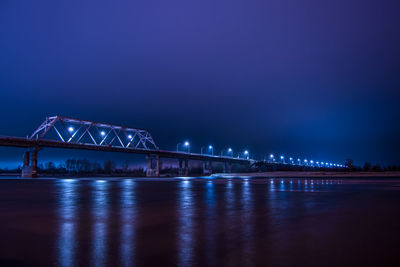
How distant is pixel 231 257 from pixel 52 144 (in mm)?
100285

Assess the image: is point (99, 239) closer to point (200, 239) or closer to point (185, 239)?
point (185, 239)

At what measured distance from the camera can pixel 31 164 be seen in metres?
85.8

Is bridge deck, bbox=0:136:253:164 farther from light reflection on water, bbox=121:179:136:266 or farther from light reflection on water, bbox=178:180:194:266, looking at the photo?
light reflection on water, bbox=178:180:194:266

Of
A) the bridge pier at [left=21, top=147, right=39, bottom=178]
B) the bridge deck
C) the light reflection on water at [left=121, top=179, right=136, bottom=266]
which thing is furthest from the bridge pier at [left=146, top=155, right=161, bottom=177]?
the light reflection on water at [left=121, top=179, right=136, bottom=266]

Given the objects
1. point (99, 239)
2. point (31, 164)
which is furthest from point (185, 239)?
point (31, 164)

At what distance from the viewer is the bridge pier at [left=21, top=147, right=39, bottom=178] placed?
270ft

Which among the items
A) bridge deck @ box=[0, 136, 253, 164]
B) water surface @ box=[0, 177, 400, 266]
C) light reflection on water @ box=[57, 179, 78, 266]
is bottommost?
water surface @ box=[0, 177, 400, 266]

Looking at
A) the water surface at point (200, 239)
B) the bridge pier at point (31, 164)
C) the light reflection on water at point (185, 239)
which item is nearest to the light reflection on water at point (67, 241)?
the water surface at point (200, 239)

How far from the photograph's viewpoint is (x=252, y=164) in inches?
6629

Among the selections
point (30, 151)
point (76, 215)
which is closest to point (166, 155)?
point (30, 151)

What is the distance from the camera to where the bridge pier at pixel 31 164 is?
82.4 metres

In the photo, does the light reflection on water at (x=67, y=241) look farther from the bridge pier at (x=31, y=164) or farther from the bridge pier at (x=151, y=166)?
the bridge pier at (x=151, y=166)

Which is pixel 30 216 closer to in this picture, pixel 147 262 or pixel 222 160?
pixel 147 262

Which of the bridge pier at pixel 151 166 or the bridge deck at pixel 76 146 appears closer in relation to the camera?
the bridge deck at pixel 76 146
